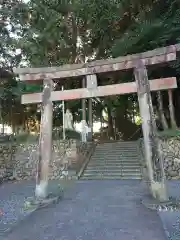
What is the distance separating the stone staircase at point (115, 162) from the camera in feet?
38.3

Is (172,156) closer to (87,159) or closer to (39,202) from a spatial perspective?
(87,159)

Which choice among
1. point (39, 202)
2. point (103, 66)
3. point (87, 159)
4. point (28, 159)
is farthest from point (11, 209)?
point (28, 159)

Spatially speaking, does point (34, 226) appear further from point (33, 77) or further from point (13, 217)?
point (33, 77)

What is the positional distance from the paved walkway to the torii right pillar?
2.03ft

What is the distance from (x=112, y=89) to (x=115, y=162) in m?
6.07

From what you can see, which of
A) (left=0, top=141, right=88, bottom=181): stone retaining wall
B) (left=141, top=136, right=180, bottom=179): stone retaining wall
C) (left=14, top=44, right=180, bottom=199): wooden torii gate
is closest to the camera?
(left=14, top=44, right=180, bottom=199): wooden torii gate

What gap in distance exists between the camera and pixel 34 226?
5414mm

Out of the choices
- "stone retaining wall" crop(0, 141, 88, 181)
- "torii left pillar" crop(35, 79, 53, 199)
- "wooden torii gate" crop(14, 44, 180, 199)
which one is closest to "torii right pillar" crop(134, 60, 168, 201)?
"wooden torii gate" crop(14, 44, 180, 199)

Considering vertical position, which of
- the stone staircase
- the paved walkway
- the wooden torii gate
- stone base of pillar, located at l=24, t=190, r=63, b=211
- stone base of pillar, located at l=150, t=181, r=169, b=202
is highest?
the wooden torii gate

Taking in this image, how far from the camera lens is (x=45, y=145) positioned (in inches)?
302

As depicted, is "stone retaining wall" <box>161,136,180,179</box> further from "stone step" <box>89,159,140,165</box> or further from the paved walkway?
the paved walkway

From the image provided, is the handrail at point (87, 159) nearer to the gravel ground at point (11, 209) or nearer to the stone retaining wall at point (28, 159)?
the stone retaining wall at point (28, 159)

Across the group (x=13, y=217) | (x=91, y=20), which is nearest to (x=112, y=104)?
(x=91, y=20)

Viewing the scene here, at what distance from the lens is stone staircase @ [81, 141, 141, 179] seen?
1168 cm
